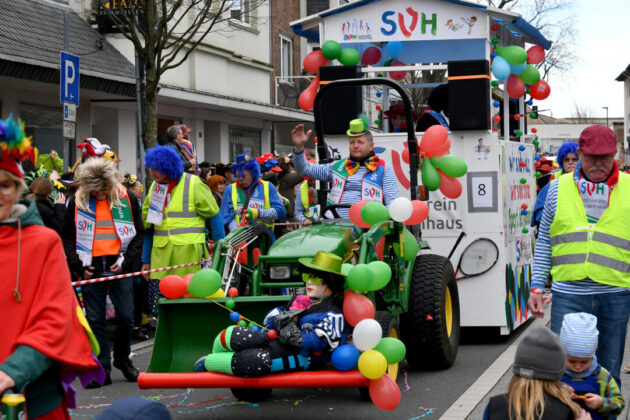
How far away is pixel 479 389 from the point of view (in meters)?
7.71

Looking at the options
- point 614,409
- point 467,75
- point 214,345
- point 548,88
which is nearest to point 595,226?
point 614,409

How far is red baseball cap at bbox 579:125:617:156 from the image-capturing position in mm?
5543

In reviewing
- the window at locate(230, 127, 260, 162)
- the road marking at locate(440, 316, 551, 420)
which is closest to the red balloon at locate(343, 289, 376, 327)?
the road marking at locate(440, 316, 551, 420)

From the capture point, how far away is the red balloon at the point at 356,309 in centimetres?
641

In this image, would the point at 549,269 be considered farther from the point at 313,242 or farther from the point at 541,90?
the point at 541,90

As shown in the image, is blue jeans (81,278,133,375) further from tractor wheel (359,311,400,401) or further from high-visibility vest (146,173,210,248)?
tractor wheel (359,311,400,401)

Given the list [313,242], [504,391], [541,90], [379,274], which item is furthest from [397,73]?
[379,274]

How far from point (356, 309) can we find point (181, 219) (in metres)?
3.06

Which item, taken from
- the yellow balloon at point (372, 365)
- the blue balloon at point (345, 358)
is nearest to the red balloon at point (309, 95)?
the blue balloon at point (345, 358)

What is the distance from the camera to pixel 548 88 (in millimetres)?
11688

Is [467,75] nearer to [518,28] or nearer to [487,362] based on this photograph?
[518,28]

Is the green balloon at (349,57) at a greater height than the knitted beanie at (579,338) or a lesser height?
greater

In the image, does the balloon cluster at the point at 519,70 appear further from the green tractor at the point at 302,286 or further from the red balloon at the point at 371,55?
the green tractor at the point at 302,286

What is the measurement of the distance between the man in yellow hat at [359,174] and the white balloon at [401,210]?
818 millimetres
